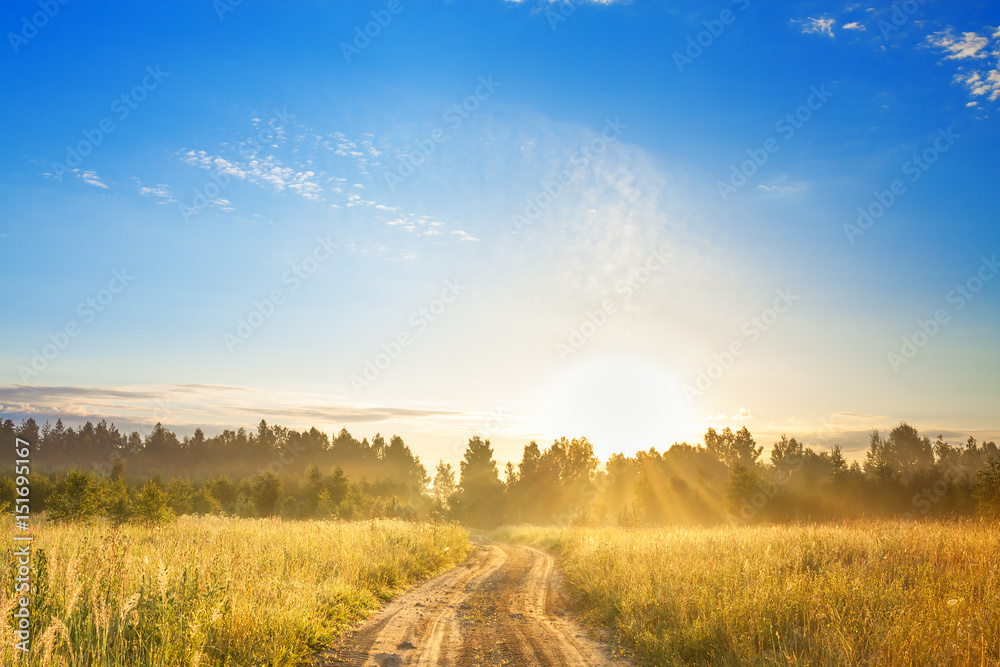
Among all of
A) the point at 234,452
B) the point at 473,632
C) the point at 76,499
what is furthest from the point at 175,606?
the point at 234,452

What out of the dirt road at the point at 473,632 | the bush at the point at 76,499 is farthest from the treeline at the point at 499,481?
the dirt road at the point at 473,632

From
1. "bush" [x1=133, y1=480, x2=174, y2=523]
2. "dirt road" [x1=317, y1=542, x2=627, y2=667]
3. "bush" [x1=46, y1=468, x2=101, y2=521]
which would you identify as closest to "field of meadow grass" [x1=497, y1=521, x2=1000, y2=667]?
"dirt road" [x1=317, y1=542, x2=627, y2=667]

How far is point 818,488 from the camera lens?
52312mm

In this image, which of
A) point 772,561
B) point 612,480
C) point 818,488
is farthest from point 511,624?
point 612,480

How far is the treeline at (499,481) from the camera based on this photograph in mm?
34062

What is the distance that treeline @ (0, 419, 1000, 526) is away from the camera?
3406 centimetres

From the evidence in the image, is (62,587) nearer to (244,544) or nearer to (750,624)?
(244,544)

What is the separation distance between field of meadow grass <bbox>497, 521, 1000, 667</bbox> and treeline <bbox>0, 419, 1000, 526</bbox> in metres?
12.1

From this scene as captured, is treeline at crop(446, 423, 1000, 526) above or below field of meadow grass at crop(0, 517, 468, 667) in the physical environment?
below

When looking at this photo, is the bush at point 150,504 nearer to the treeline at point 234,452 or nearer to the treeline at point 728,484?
the treeline at point 728,484

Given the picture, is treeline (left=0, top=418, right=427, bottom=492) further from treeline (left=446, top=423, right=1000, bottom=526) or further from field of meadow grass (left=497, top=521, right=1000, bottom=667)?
field of meadow grass (left=497, top=521, right=1000, bottom=667)

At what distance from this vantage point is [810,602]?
700 centimetres

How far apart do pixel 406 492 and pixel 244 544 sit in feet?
233

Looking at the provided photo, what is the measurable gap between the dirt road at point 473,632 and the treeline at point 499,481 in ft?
25.0
